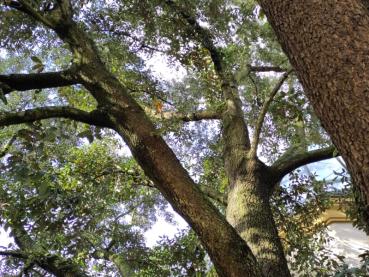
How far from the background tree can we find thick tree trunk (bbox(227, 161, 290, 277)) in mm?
12

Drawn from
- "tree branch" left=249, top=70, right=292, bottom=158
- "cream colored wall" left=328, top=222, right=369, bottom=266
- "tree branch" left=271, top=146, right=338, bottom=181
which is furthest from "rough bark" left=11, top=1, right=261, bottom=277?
"cream colored wall" left=328, top=222, right=369, bottom=266

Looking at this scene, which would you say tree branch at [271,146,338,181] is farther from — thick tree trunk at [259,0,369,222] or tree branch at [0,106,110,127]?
thick tree trunk at [259,0,369,222]

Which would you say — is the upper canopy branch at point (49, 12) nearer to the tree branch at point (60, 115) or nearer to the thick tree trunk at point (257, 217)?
the tree branch at point (60, 115)

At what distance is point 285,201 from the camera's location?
7512 millimetres

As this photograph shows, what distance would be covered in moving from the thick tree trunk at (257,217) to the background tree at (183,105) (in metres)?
0.01

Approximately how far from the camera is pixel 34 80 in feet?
13.3

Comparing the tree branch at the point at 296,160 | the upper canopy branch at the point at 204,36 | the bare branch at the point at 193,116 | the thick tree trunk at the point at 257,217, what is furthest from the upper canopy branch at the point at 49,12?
the tree branch at the point at 296,160

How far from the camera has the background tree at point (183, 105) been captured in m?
3.63

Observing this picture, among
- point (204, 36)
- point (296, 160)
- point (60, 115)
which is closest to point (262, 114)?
point (296, 160)

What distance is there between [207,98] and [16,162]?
5004 millimetres

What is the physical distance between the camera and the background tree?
11.9 ft

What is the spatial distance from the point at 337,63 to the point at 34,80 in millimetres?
2826

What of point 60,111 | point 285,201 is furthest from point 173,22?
point 60,111

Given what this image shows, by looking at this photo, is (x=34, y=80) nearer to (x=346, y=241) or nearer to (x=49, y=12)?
(x=49, y=12)
